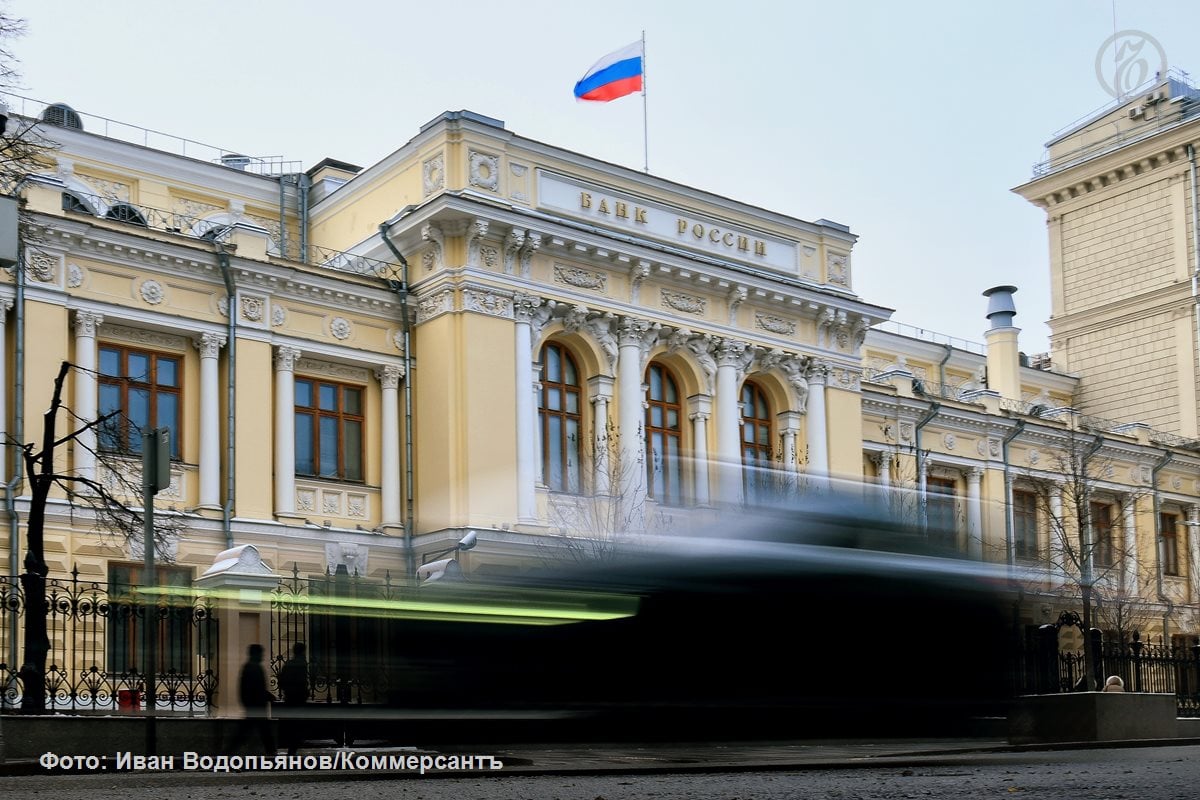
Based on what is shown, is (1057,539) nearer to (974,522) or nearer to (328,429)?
(328,429)

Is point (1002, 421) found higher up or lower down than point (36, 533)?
higher up

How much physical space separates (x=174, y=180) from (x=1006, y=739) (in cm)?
2699

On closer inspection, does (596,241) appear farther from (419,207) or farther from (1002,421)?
(1002,421)

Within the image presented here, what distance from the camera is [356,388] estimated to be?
3425 cm

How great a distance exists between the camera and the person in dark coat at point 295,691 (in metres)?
17.2

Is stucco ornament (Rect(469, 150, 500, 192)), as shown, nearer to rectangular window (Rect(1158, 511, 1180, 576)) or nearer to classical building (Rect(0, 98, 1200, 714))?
classical building (Rect(0, 98, 1200, 714))

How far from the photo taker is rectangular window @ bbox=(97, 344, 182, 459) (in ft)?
99.4

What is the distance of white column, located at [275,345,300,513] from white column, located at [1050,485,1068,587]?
66.1 ft

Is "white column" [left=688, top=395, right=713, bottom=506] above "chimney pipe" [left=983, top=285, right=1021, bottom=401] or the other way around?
the other way around

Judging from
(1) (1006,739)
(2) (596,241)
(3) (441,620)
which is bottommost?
(1) (1006,739)

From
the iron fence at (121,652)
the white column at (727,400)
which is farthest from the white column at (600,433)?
the iron fence at (121,652)

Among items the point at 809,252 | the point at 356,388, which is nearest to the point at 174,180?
the point at 356,388

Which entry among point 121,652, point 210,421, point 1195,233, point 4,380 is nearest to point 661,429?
point 210,421

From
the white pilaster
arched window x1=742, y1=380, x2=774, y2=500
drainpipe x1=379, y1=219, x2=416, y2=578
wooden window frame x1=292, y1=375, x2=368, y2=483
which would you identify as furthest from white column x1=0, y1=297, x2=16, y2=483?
arched window x1=742, y1=380, x2=774, y2=500
